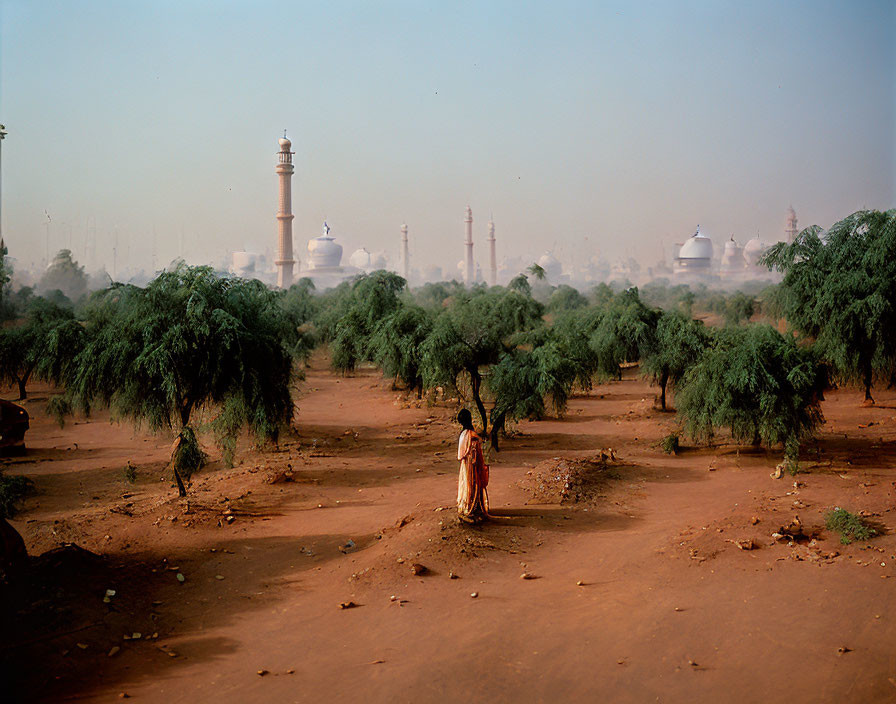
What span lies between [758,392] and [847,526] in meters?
4.63

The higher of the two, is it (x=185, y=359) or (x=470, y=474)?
(x=185, y=359)

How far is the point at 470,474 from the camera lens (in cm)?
997

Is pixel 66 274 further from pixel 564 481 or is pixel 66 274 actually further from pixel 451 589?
pixel 451 589

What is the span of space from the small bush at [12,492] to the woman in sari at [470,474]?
651 cm

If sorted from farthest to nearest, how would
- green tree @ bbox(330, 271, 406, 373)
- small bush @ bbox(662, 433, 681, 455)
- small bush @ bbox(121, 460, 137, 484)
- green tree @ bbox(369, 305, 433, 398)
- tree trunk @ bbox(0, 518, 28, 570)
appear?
green tree @ bbox(330, 271, 406, 373), green tree @ bbox(369, 305, 433, 398), small bush @ bbox(662, 433, 681, 455), small bush @ bbox(121, 460, 137, 484), tree trunk @ bbox(0, 518, 28, 570)

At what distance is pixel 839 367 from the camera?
17.8m

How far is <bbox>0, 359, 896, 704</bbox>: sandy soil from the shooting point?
20.2 ft

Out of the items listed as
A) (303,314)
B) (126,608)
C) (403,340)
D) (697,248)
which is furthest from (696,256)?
(126,608)

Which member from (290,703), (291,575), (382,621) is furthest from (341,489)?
(290,703)

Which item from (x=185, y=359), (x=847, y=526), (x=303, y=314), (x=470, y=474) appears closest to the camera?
(x=847, y=526)

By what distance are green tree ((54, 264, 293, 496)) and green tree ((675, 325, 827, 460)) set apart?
28.8 feet

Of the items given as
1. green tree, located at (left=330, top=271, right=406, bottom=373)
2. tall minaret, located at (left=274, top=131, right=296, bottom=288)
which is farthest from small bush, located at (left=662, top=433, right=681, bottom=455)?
tall minaret, located at (left=274, top=131, right=296, bottom=288)

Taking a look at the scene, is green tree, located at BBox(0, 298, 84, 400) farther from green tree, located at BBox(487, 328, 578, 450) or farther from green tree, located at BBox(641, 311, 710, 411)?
green tree, located at BBox(641, 311, 710, 411)

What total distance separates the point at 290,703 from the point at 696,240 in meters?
94.4
